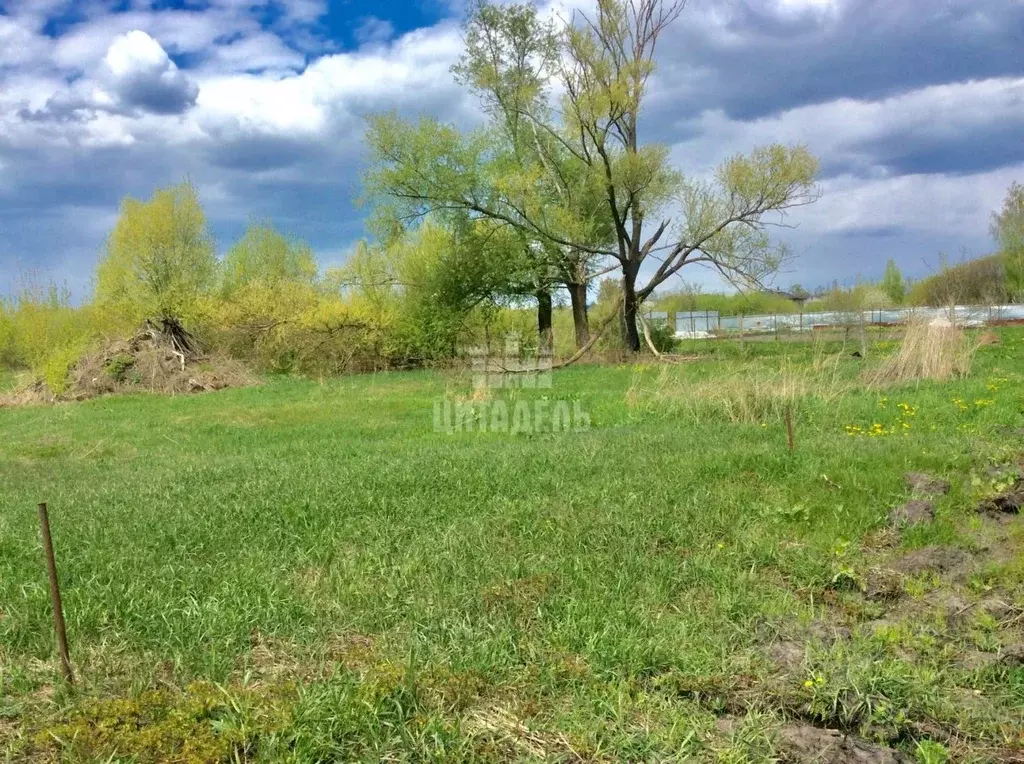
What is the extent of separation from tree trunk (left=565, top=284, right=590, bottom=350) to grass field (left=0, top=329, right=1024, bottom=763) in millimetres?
19143

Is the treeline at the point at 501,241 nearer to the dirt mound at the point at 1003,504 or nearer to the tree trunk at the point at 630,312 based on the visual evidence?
the tree trunk at the point at 630,312

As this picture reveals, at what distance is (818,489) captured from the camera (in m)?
6.11

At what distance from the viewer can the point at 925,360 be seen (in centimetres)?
1342

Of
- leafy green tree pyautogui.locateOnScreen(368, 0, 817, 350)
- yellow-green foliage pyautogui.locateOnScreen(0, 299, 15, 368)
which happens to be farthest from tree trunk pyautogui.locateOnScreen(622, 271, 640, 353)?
yellow-green foliage pyautogui.locateOnScreen(0, 299, 15, 368)

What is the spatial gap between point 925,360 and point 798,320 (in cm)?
2937

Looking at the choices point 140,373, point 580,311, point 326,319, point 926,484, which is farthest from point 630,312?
point 926,484

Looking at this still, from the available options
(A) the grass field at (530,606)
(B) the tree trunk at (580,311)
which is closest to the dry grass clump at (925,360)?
(A) the grass field at (530,606)

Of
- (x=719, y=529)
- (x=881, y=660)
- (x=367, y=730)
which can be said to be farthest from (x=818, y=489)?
(x=367, y=730)

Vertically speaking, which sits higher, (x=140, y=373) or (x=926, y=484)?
(x=140, y=373)

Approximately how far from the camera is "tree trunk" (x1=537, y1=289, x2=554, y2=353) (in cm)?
2742

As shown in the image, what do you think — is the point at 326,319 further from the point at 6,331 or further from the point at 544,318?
the point at 6,331

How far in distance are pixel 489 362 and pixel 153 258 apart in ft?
76.5

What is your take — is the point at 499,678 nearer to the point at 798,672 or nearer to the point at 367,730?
the point at 367,730

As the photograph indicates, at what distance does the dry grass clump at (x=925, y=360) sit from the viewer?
13.3 m
